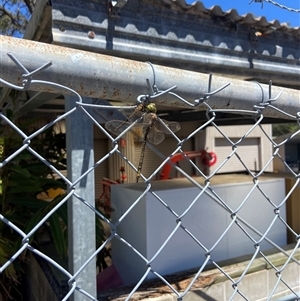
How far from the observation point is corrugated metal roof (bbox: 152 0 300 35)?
7.91 ft

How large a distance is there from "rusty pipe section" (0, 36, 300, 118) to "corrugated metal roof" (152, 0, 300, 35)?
158 centimetres

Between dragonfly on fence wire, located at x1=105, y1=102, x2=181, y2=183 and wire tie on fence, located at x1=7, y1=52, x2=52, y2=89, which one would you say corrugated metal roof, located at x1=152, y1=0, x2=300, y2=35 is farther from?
wire tie on fence, located at x1=7, y1=52, x2=52, y2=89

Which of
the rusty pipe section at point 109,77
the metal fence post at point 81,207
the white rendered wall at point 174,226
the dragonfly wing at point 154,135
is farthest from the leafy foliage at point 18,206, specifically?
the rusty pipe section at point 109,77

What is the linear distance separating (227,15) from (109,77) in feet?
7.35

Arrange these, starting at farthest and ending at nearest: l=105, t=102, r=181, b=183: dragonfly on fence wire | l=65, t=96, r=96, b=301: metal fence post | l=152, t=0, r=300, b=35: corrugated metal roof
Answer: l=152, t=0, r=300, b=35: corrugated metal roof, l=65, t=96, r=96, b=301: metal fence post, l=105, t=102, r=181, b=183: dragonfly on fence wire

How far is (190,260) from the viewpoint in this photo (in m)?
2.28

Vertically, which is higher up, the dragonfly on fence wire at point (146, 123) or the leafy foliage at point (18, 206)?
the dragonfly on fence wire at point (146, 123)

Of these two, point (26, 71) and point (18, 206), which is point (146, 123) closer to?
point (26, 71)

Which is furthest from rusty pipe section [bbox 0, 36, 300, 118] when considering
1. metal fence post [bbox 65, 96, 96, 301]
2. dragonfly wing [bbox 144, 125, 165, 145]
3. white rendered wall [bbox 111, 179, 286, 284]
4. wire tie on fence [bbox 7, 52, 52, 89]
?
white rendered wall [bbox 111, 179, 286, 284]

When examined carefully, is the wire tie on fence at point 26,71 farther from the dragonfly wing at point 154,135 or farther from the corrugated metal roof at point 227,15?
the corrugated metal roof at point 227,15

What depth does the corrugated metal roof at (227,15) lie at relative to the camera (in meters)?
2.41

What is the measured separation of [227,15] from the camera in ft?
8.82

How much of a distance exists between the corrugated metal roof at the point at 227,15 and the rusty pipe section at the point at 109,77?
1.58m

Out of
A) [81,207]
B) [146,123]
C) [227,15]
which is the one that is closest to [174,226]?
[81,207]
